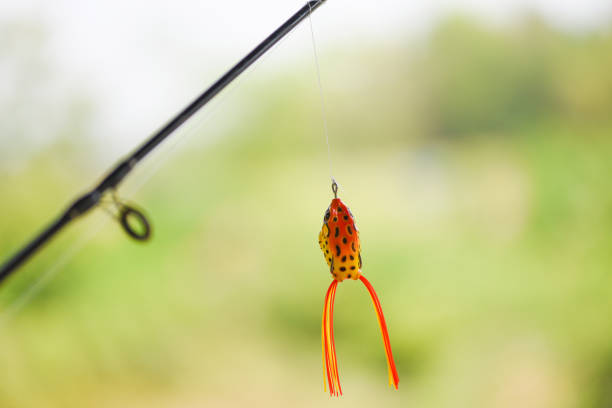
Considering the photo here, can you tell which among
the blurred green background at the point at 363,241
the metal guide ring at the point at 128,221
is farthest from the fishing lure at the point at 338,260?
the blurred green background at the point at 363,241

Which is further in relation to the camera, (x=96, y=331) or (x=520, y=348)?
(x=520, y=348)

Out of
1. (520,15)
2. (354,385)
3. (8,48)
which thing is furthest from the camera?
(520,15)

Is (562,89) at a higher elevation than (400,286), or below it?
higher

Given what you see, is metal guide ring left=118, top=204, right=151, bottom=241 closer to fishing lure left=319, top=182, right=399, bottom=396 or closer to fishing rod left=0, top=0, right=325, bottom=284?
fishing rod left=0, top=0, right=325, bottom=284

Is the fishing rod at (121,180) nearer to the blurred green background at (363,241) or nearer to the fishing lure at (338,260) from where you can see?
the fishing lure at (338,260)

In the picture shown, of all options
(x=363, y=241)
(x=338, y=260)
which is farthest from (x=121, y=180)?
(x=363, y=241)

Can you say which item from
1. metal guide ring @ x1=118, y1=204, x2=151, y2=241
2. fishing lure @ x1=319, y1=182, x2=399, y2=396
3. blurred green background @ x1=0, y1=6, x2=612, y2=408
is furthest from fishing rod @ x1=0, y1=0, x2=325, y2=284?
blurred green background @ x1=0, y1=6, x2=612, y2=408

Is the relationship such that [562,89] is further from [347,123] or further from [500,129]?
[347,123]

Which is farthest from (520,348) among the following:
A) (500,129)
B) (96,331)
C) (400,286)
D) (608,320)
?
(96,331)
